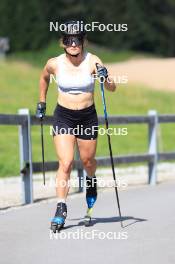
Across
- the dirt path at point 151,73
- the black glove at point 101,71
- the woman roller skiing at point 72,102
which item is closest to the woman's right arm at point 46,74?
the woman roller skiing at point 72,102

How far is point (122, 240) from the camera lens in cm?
810

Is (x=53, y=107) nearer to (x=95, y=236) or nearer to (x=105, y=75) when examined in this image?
(x=105, y=75)

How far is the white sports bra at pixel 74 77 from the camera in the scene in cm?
876

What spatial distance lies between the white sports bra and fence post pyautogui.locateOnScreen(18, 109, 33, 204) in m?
2.92

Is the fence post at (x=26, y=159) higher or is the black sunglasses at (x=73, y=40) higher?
the black sunglasses at (x=73, y=40)

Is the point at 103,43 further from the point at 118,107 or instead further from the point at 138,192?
the point at 138,192

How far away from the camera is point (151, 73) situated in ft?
166

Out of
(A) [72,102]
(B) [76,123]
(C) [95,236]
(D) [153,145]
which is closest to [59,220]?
(C) [95,236]

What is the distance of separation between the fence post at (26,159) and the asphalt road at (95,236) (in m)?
0.27

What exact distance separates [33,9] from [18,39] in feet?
8.80

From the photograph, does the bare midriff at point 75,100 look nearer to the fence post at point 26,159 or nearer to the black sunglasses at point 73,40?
the black sunglasses at point 73,40

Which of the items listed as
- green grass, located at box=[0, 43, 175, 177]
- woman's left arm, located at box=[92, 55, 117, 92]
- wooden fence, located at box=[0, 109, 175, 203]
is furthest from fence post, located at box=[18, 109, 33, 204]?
green grass, located at box=[0, 43, 175, 177]

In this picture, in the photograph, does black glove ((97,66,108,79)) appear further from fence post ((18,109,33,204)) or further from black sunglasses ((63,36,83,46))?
fence post ((18,109,33,204))

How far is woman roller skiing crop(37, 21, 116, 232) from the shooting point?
8.75 m
